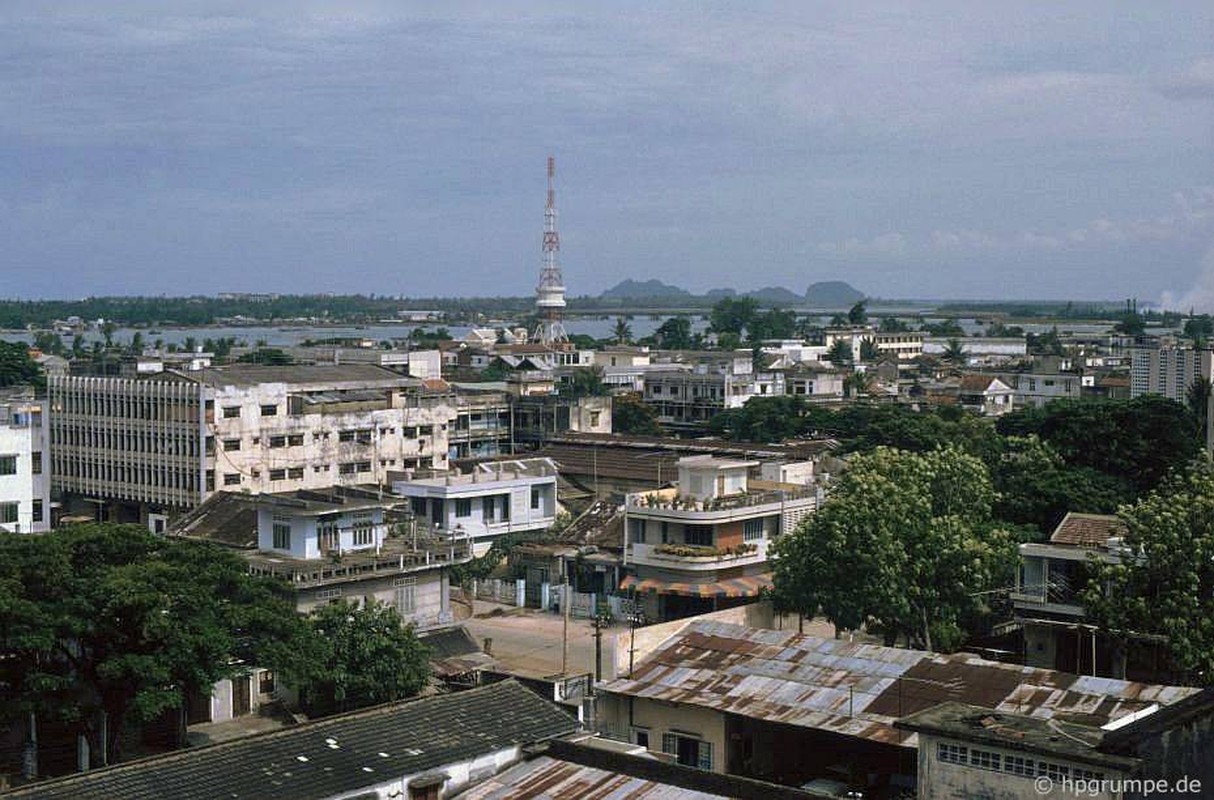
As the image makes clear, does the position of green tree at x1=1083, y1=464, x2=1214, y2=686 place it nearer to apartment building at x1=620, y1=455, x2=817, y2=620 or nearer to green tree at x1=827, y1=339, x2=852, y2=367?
apartment building at x1=620, y1=455, x2=817, y2=620

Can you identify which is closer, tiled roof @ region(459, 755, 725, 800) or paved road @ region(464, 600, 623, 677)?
tiled roof @ region(459, 755, 725, 800)

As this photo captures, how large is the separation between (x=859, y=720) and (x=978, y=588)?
8.05 metres

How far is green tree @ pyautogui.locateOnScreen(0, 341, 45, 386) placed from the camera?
247 ft

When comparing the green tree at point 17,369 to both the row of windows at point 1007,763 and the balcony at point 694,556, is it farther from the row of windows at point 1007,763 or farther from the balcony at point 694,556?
the row of windows at point 1007,763

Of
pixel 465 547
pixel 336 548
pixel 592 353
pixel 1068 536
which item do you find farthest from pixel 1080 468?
pixel 592 353

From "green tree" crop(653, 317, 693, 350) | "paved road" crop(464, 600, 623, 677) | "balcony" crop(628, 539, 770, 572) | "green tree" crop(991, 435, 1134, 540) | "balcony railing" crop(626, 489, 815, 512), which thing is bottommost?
"paved road" crop(464, 600, 623, 677)

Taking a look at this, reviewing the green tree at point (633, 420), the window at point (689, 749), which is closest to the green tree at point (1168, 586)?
the window at point (689, 749)

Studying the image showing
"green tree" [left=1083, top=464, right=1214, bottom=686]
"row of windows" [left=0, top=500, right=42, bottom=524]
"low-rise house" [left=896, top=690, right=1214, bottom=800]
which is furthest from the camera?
"row of windows" [left=0, top=500, right=42, bottom=524]

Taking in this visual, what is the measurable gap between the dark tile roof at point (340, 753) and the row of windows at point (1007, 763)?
491cm

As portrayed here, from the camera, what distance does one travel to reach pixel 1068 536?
29641mm

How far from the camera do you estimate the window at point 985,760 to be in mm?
14172

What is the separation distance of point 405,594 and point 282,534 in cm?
295

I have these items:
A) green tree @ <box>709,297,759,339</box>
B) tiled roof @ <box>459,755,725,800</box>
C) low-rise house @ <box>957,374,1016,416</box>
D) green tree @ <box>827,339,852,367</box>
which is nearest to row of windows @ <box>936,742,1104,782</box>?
tiled roof @ <box>459,755,725,800</box>

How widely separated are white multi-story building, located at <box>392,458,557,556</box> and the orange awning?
22.4ft
